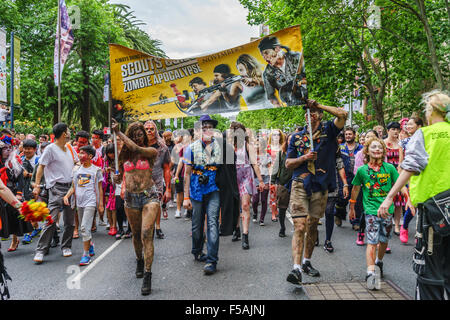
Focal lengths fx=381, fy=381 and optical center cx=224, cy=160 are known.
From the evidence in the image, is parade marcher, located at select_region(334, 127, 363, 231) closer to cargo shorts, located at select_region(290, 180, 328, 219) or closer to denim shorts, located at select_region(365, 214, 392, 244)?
denim shorts, located at select_region(365, 214, 392, 244)

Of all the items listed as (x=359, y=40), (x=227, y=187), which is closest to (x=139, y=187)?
(x=227, y=187)

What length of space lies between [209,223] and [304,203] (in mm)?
1439

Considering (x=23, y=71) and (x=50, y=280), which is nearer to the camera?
(x=50, y=280)

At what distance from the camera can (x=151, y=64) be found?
5.52m

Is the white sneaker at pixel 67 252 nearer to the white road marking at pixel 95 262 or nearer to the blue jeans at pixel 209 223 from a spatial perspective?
the white road marking at pixel 95 262

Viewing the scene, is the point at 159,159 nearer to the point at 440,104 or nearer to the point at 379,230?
the point at 379,230

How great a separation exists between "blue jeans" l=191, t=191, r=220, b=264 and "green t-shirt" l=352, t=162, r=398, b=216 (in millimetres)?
2024

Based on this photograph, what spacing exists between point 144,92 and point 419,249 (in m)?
3.93

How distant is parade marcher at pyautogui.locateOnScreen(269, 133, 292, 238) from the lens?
766 centimetres

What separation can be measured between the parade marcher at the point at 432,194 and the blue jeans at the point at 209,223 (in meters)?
2.74

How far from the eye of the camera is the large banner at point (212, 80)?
4.84 metres

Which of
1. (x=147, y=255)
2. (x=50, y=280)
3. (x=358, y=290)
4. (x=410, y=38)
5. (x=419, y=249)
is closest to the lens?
(x=419, y=249)
